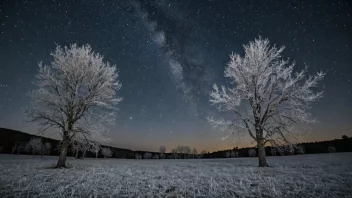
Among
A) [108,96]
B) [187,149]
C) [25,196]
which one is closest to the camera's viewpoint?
[25,196]

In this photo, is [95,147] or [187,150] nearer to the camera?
[95,147]

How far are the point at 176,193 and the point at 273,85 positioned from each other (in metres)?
14.8

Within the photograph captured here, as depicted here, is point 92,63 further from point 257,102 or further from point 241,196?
point 241,196

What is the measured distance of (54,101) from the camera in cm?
1683

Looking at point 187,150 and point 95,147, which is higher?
point 95,147

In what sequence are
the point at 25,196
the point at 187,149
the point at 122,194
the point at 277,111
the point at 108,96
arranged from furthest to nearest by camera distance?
the point at 187,149, the point at 108,96, the point at 277,111, the point at 122,194, the point at 25,196

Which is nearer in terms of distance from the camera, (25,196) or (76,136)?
(25,196)

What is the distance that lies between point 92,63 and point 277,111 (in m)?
17.0

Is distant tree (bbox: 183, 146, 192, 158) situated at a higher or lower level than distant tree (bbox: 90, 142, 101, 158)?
lower

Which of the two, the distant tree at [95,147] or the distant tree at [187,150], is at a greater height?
the distant tree at [95,147]

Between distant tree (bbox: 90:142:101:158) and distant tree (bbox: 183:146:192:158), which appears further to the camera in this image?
distant tree (bbox: 183:146:192:158)

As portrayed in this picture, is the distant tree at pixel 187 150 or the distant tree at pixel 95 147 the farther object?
the distant tree at pixel 187 150

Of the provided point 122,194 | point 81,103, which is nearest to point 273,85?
point 122,194

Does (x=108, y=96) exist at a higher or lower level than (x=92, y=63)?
lower
